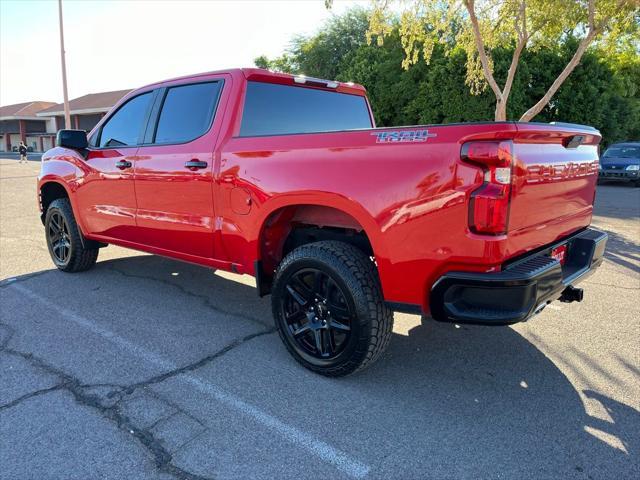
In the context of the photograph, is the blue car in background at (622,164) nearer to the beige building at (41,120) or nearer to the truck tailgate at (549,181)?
the truck tailgate at (549,181)

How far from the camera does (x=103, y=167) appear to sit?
4.71 meters

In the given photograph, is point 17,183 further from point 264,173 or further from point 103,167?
point 264,173

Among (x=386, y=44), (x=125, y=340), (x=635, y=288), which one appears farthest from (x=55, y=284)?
(x=386, y=44)

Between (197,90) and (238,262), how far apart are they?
4.97ft

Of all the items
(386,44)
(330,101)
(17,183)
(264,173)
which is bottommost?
(17,183)

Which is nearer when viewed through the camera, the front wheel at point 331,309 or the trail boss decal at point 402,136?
the trail boss decal at point 402,136

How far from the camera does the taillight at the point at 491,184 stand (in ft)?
7.68

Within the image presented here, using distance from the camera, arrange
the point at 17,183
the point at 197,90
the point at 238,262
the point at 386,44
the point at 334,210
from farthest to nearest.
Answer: the point at 386,44, the point at 17,183, the point at 197,90, the point at 238,262, the point at 334,210

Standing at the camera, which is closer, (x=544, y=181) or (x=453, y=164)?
(x=453, y=164)

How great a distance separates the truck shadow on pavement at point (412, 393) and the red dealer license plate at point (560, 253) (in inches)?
29.9

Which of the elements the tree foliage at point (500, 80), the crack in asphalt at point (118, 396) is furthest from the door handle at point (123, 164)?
the tree foliage at point (500, 80)

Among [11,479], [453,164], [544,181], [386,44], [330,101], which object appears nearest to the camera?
[11,479]

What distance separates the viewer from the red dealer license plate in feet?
10.1

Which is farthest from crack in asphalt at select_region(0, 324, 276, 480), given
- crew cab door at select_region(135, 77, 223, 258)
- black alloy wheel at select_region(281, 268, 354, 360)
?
crew cab door at select_region(135, 77, 223, 258)
